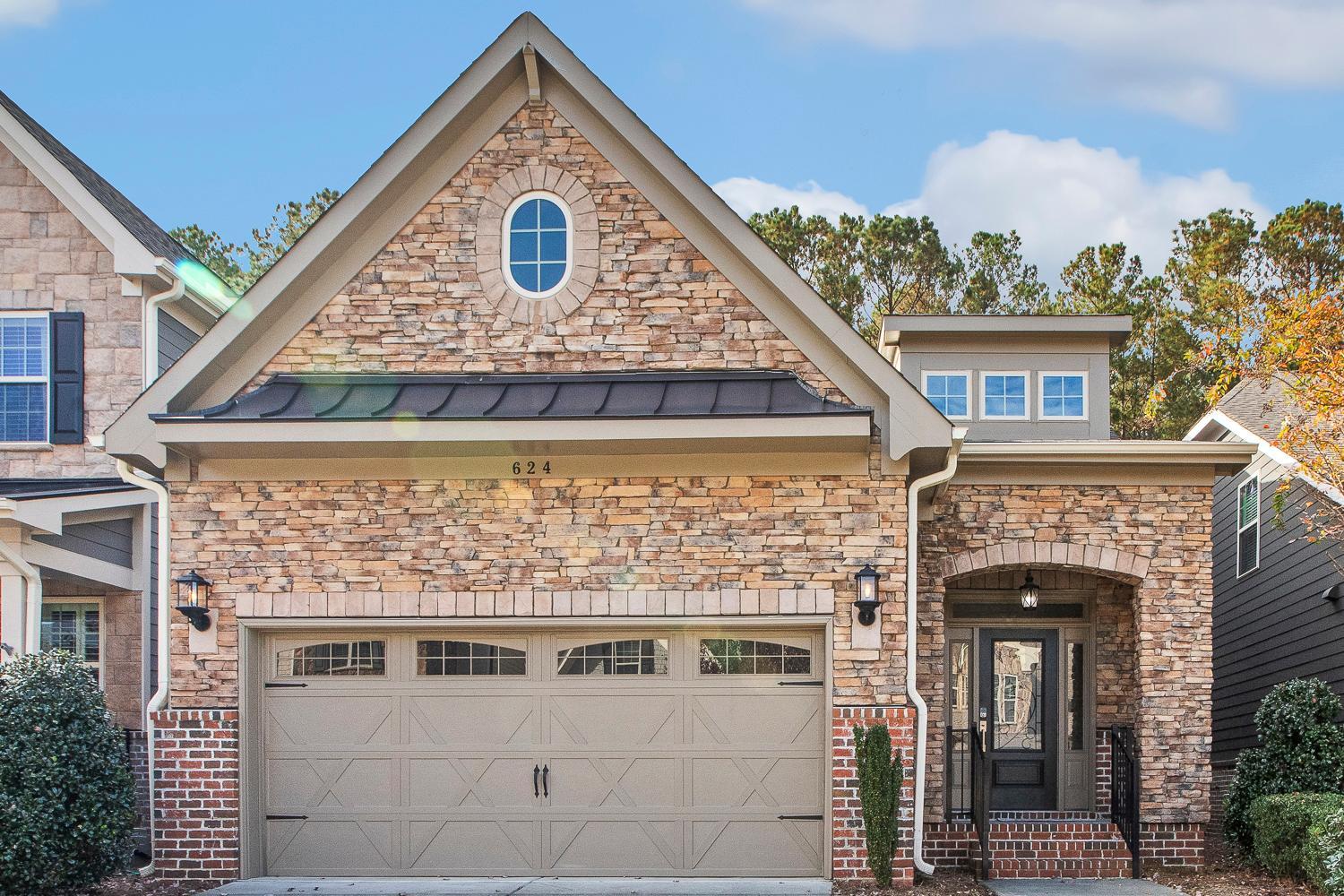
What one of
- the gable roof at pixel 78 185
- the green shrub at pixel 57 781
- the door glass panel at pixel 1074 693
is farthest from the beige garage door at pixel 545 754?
the gable roof at pixel 78 185

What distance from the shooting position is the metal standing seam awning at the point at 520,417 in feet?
33.2

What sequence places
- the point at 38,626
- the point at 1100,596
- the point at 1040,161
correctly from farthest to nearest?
1. the point at 1040,161
2. the point at 1100,596
3. the point at 38,626

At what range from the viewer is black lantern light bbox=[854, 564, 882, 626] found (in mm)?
10312

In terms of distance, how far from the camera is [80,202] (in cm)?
1384

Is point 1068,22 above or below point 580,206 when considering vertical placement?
above

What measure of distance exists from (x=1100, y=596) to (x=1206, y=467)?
76.5 inches

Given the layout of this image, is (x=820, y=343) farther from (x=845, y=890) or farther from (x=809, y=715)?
(x=845, y=890)

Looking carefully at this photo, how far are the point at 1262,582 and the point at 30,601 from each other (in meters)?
14.4

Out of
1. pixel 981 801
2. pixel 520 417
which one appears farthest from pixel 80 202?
pixel 981 801

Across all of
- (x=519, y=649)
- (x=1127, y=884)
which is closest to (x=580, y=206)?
(x=519, y=649)

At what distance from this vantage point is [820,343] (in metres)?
10.9

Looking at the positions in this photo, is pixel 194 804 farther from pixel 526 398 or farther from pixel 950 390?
pixel 950 390

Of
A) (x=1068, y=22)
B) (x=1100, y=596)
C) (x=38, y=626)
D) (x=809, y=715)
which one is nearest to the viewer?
(x=809, y=715)

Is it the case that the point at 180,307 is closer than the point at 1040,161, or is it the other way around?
the point at 180,307
